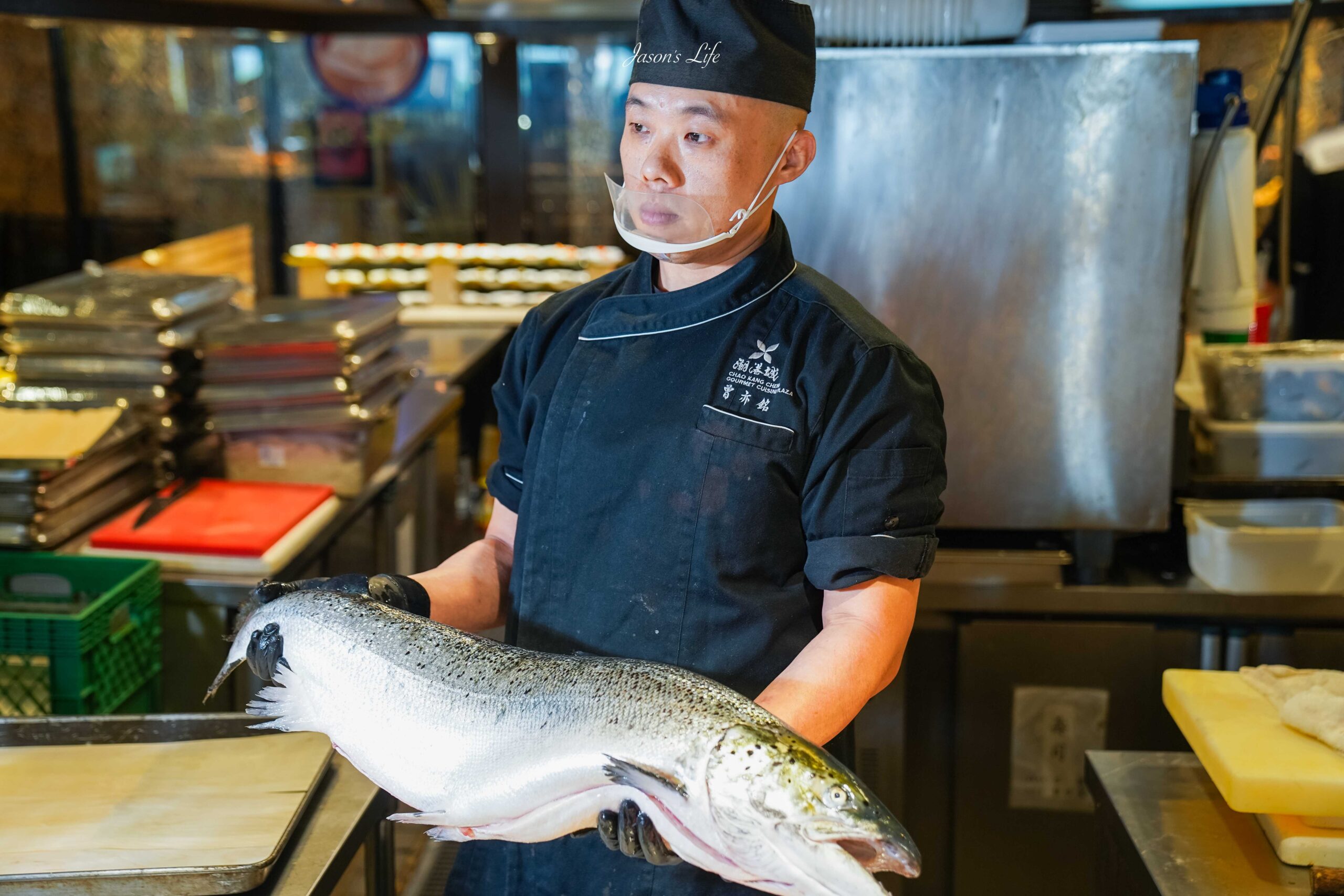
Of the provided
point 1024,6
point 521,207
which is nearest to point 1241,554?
point 1024,6

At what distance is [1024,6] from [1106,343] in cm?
69

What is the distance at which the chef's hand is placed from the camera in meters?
1.16

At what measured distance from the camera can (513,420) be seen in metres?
1.72

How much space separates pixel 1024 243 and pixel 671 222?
117 centimetres

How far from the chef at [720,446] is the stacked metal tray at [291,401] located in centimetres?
146

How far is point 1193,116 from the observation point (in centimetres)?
252

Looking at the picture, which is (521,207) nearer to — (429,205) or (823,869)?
(429,205)

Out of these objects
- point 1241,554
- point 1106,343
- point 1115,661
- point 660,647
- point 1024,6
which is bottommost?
point 1115,661

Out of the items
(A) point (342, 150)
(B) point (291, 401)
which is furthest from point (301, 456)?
(A) point (342, 150)

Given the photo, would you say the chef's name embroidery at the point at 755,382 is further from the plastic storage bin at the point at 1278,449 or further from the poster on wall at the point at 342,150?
the poster on wall at the point at 342,150

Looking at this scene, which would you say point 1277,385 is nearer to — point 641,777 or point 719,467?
point 719,467

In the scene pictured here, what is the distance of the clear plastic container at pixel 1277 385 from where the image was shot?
2.46 metres

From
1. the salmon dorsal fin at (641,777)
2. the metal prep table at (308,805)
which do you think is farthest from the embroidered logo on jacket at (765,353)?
the metal prep table at (308,805)

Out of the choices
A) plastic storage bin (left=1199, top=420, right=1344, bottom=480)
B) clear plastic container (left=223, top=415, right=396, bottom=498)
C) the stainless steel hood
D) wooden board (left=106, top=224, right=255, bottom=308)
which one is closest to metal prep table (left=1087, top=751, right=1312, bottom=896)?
the stainless steel hood
